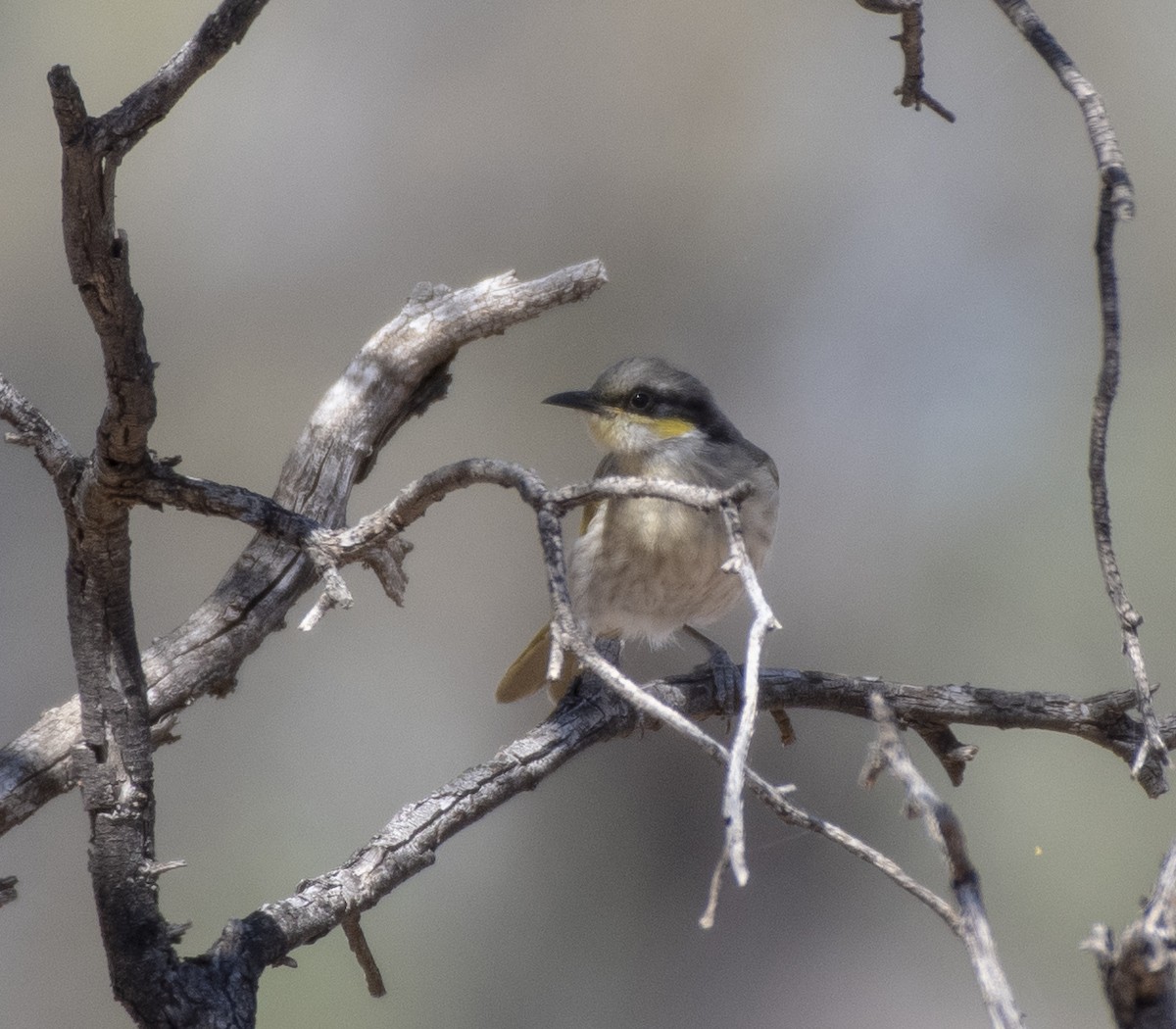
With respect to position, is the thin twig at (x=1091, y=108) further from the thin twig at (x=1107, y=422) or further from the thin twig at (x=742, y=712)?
the thin twig at (x=742, y=712)

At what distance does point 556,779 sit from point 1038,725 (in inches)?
164

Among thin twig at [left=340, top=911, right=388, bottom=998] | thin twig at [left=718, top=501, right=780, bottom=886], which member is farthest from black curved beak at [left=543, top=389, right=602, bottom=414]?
thin twig at [left=718, top=501, right=780, bottom=886]

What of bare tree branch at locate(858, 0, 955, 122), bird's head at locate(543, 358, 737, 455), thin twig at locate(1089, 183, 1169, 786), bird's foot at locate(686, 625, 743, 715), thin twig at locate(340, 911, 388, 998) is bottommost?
thin twig at locate(340, 911, 388, 998)

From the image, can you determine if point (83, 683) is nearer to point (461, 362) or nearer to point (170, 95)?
point (170, 95)

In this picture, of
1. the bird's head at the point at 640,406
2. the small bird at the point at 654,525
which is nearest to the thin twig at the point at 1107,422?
the small bird at the point at 654,525

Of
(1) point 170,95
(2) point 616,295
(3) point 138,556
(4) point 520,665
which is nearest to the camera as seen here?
(1) point 170,95

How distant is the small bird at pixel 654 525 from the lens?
3143mm

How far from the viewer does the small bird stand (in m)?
Result: 3.14

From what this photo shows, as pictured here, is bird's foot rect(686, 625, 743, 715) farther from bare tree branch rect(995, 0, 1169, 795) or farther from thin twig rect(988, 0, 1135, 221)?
thin twig rect(988, 0, 1135, 221)

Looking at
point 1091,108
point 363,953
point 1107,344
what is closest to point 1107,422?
point 1107,344

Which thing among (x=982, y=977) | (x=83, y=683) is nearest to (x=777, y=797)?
(x=982, y=977)

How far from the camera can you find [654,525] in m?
3.14

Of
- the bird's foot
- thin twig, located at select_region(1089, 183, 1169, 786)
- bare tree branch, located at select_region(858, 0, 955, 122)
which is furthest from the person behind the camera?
the bird's foot

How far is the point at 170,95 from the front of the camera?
143cm
